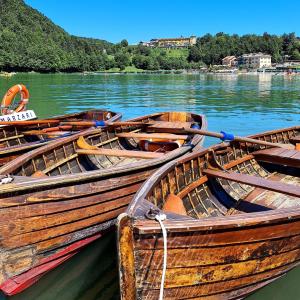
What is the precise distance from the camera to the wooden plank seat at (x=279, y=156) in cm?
871

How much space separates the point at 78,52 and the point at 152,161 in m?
183

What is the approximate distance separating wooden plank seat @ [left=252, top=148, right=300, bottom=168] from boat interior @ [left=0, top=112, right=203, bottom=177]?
72.4 inches

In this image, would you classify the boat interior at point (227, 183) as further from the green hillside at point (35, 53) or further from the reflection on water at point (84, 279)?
the green hillside at point (35, 53)

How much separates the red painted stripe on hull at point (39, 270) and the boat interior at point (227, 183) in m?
2.09

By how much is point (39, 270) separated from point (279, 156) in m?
5.93

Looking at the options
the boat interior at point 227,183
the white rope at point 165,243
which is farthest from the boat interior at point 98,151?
the white rope at point 165,243

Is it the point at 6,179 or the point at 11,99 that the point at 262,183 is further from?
the point at 11,99

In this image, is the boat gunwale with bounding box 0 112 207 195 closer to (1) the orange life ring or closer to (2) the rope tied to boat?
(2) the rope tied to boat

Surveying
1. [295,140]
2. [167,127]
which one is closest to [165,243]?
[167,127]

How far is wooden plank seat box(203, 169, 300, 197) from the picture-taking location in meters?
6.42

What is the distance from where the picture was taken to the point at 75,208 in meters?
6.76

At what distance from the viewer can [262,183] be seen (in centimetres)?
677

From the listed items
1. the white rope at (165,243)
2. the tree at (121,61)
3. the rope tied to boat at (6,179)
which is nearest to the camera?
the white rope at (165,243)

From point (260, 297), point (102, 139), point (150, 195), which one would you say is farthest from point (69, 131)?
point (260, 297)
